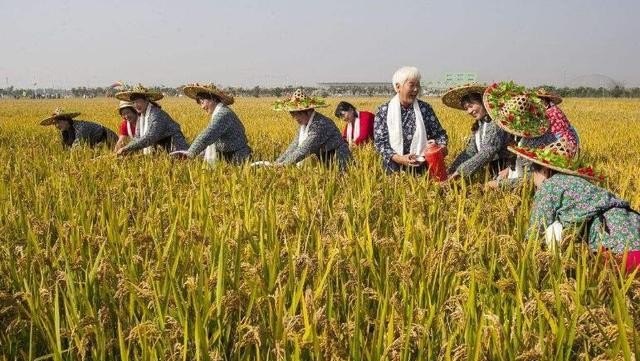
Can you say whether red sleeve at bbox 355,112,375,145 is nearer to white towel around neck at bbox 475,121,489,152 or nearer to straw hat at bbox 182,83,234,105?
straw hat at bbox 182,83,234,105

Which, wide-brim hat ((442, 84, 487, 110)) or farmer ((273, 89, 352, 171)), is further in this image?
farmer ((273, 89, 352, 171))

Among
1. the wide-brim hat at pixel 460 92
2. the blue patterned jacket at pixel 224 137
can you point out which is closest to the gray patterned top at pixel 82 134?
the blue patterned jacket at pixel 224 137

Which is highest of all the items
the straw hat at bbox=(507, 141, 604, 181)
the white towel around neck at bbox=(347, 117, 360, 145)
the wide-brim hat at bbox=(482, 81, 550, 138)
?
the wide-brim hat at bbox=(482, 81, 550, 138)

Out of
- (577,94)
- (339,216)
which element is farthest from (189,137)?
(577,94)

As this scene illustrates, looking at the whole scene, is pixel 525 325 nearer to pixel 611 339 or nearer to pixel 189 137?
pixel 611 339

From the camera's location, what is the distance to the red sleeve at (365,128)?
690 centimetres

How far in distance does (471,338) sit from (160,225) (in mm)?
1494

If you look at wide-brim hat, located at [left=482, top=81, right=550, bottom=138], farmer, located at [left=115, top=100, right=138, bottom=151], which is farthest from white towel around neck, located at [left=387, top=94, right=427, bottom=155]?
farmer, located at [left=115, top=100, right=138, bottom=151]

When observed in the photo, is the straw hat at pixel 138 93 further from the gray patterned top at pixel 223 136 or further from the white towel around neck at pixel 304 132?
the white towel around neck at pixel 304 132

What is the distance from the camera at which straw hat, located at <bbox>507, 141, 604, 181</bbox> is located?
2611mm

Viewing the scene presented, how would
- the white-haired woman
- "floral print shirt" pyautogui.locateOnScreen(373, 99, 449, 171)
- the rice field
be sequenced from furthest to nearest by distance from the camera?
"floral print shirt" pyautogui.locateOnScreen(373, 99, 449, 171)
the white-haired woman
the rice field

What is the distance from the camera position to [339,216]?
8.38ft

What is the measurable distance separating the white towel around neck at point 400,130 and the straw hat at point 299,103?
60 centimetres

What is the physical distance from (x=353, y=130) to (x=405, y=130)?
8.15ft
